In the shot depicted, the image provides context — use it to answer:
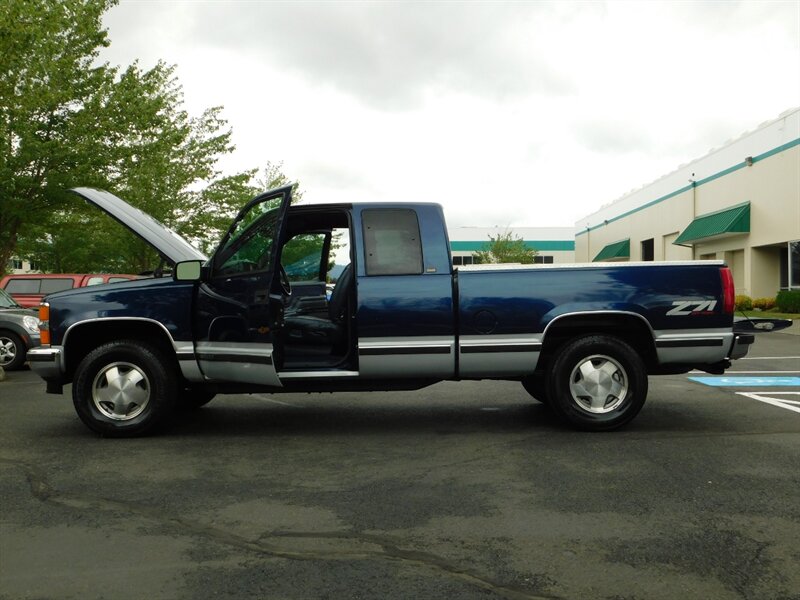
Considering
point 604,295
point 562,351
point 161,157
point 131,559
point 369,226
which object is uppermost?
point 161,157

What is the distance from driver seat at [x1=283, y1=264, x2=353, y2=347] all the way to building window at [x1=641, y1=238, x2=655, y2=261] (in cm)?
3850

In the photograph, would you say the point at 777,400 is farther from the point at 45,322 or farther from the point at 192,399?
the point at 45,322

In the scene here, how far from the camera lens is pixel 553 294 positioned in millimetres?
6676

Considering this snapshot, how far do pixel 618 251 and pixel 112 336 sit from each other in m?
43.5

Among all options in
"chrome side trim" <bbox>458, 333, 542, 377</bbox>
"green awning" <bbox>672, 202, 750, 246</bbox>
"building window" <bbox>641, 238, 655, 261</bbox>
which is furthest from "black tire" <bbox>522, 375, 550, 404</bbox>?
"building window" <bbox>641, 238, 655, 261</bbox>

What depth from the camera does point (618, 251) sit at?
4722 centimetres

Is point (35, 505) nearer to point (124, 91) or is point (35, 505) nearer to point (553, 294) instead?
point (553, 294)

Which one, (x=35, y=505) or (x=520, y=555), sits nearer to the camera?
(x=520, y=555)

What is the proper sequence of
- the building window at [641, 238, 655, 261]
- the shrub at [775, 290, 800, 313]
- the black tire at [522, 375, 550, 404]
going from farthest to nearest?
the building window at [641, 238, 655, 261] < the shrub at [775, 290, 800, 313] < the black tire at [522, 375, 550, 404]

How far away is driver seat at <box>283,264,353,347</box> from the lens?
723cm

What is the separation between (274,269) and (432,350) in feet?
5.04

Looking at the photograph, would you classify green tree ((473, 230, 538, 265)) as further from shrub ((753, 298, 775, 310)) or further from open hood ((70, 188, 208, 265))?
open hood ((70, 188, 208, 265))

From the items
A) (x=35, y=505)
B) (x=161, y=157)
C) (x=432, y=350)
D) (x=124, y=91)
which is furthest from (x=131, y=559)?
(x=161, y=157)

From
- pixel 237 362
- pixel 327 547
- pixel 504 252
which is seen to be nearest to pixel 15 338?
pixel 237 362
